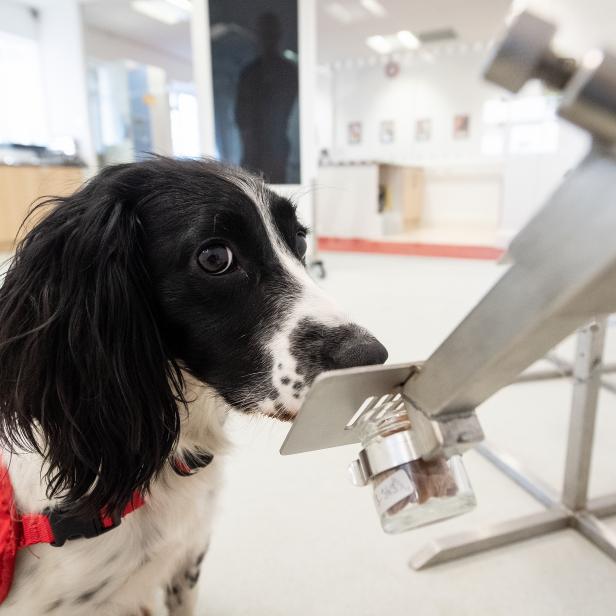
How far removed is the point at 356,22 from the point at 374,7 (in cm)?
69

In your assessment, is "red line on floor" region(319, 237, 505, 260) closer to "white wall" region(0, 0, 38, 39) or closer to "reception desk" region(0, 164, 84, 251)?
"reception desk" region(0, 164, 84, 251)

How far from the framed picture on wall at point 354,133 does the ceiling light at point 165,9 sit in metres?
4.18

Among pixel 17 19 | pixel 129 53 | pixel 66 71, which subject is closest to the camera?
pixel 17 19

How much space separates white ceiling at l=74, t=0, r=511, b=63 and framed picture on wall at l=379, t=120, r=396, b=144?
165 centimetres

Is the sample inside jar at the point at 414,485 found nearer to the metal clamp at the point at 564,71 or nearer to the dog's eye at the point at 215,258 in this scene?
the metal clamp at the point at 564,71

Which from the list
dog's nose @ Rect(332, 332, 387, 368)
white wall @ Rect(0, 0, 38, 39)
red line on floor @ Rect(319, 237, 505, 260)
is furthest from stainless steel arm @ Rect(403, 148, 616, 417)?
white wall @ Rect(0, 0, 38, 39)

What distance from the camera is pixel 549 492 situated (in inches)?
55.1

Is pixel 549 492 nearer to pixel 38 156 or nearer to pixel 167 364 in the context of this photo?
pixel 167 364

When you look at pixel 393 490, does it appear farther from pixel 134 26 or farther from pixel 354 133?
pixel 354 133

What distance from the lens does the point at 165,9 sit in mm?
7016

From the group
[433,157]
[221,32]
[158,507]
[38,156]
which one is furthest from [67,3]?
[158,507]

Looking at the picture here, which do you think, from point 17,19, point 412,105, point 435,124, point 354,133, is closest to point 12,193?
point 17,19

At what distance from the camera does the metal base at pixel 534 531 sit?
120 cm

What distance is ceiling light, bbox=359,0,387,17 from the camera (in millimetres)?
6664
